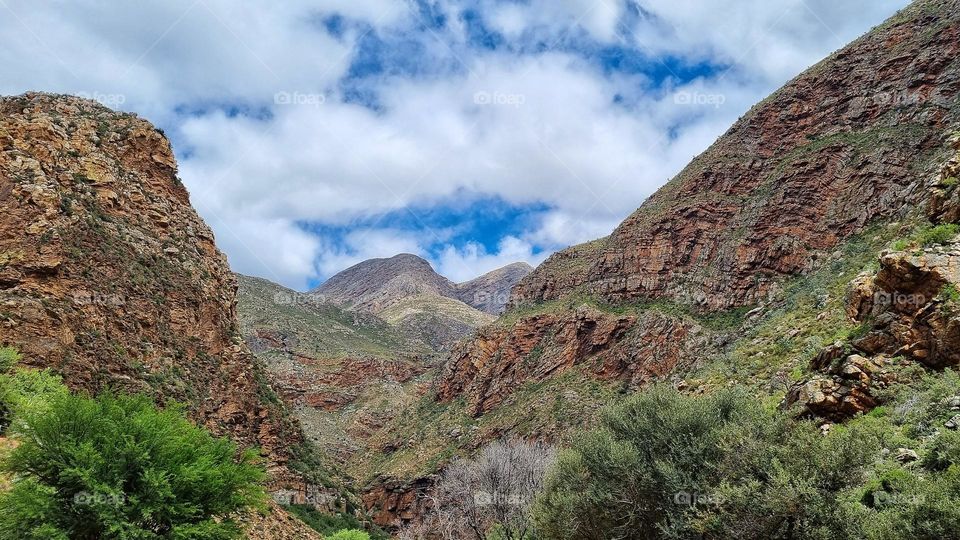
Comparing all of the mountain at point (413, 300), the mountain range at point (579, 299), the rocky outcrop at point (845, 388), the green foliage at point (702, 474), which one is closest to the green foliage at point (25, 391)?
the mountain range at point (579, 299)

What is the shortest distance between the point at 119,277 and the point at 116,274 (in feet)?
0.69

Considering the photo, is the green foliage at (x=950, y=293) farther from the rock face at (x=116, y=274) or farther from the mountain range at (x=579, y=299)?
the rock face at (x=116, y=274)

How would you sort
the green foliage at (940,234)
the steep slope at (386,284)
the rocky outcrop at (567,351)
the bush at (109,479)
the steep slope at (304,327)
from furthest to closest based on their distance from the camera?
1. the steep slope at (386,284)
2. the steep slope at (304,327)
3. the rocky outcrop at (567,351)
4. the green foliage at (940,234)
5. the bush at (109,479)

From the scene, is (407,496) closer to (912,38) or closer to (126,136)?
(126,136)

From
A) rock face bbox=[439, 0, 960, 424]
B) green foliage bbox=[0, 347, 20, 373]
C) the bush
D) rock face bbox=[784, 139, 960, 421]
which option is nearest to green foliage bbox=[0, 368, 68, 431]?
green foliage bbox=[0, 347, 20, 373]

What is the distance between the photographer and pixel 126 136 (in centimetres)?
3450

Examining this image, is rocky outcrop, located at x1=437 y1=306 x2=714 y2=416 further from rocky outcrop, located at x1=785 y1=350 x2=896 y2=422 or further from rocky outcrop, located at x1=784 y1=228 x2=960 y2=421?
rocky outcrop, located at x1=785 y1=350 x2=896 y2=422

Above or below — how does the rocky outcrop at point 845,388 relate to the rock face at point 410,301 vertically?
below

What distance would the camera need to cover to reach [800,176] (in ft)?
155

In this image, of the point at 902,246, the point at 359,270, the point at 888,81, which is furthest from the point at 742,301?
the point at 359,270

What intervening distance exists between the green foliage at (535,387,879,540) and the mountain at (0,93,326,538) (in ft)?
49.3

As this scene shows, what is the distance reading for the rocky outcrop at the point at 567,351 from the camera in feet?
147

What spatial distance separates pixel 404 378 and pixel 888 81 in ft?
235

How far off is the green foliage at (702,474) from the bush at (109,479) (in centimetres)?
1018
